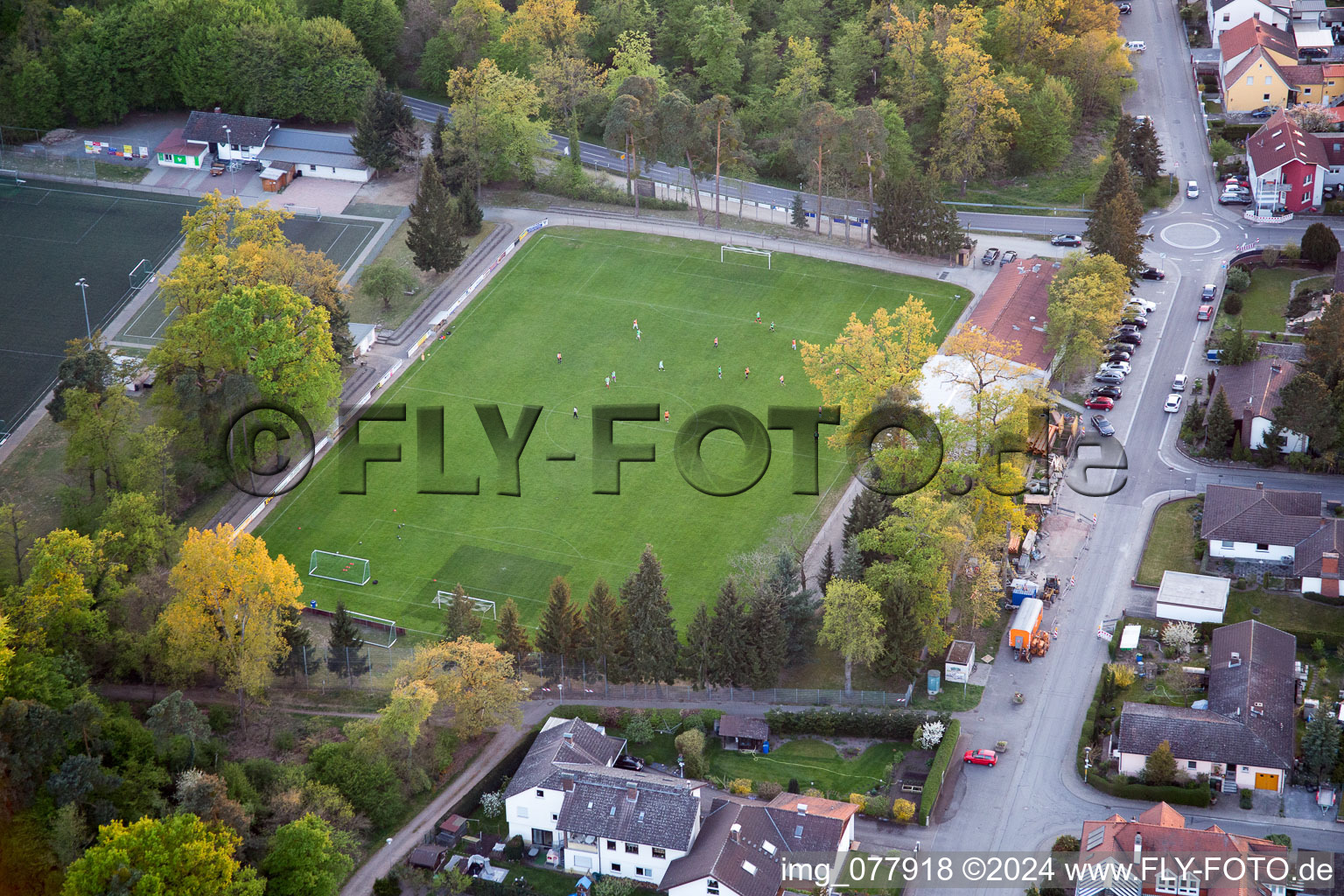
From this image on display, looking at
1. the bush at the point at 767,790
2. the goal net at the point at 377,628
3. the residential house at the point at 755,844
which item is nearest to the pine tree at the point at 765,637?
the bush at the point at 767,790

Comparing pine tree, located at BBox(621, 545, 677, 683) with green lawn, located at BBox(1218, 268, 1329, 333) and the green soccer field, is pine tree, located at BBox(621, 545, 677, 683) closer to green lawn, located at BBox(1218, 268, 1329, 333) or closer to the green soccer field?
the green soccer field

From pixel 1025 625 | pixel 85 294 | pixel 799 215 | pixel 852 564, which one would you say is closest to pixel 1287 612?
pixel 1025 625

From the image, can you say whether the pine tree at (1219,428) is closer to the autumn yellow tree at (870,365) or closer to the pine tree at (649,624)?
the autumn yellow tree at (870,365)

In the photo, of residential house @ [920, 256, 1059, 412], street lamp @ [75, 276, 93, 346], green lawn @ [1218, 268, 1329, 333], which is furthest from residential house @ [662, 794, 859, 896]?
street lamp @ [75, 276, 93, 346]

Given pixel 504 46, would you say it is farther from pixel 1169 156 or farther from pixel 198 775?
pixel 198 775

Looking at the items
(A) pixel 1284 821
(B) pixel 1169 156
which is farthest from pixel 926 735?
(B) pixel 1169 156
